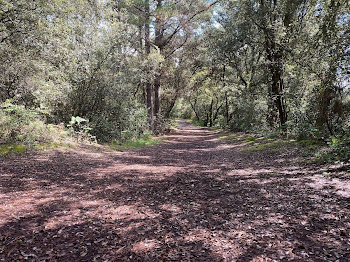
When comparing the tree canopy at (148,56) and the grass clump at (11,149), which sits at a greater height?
the tree canopy at (148,56)

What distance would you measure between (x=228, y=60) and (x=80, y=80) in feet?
42.2

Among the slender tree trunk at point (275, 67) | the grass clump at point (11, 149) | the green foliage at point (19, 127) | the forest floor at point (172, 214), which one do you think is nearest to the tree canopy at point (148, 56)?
the slender tree trunk at point (275, 67)

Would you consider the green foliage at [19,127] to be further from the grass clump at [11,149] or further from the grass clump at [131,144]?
the grass clump at [131,144]

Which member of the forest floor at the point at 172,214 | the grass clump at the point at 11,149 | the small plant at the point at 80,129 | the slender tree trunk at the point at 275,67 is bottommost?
the forest floor at the point at 172,214

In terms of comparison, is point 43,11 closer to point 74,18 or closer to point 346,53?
point 74,18

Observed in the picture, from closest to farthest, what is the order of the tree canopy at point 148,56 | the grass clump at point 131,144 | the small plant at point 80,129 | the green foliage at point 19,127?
Result: the green foliage at point 19,127, the tree canopy at point 148,56, the small plant at point 80,129, the grass clump at point 131,144

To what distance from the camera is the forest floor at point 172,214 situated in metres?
2.86

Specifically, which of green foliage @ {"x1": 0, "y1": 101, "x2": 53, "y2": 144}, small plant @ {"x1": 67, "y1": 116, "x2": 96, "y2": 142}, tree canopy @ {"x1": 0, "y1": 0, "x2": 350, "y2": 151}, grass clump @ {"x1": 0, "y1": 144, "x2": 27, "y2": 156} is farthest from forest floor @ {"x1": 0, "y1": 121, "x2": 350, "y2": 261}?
tree canopy @ {"x1": 0, "y1": 0, "x2": 350, "y2": 151}

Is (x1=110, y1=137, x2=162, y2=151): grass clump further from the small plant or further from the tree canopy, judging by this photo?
the small plant

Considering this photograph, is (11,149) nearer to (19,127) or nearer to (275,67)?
(19,127)

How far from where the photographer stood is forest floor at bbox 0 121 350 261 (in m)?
2.86

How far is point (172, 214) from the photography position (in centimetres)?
399

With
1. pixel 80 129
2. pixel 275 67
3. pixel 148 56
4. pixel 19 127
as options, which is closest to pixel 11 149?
pixel 19 127

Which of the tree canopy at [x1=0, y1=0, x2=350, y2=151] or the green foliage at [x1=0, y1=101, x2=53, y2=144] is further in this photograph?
the tree canopy at [x1=0, y1=0, x2=350, y2=151]
